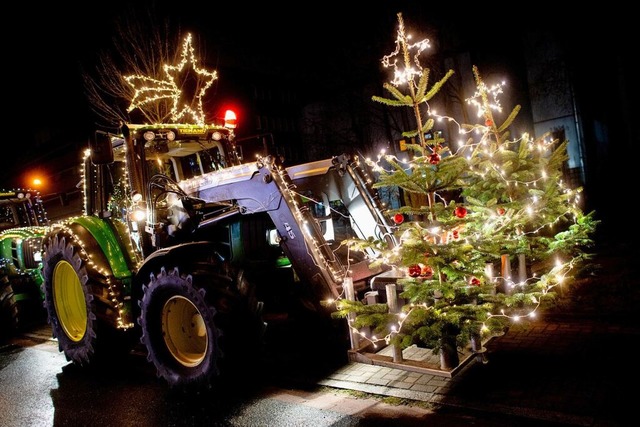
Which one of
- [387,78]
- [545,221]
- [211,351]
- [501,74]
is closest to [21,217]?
[211,351]

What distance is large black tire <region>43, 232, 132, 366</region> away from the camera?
5.93 m

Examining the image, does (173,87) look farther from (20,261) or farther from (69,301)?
(69,301)

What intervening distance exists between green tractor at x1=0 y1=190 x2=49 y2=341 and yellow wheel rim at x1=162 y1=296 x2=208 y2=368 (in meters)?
5.16

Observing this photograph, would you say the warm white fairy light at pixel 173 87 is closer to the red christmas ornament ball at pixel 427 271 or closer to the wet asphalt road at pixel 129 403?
the wet asphalt road at pixel 129 403

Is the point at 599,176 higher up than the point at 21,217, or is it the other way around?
the point at 21,217

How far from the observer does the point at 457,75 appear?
70.4ft

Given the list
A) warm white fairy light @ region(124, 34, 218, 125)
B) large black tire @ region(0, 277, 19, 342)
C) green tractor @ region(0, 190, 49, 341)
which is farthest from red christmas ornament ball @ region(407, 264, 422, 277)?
large black tire @ region(0, 277, 19, 342)

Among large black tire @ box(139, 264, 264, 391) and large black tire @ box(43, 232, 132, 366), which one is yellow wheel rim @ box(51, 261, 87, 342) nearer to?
large black tire @ box(43, 232, 132, 366)

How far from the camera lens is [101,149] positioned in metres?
5.46

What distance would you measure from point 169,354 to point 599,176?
2117 centimetres

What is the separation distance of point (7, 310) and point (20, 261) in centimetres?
132

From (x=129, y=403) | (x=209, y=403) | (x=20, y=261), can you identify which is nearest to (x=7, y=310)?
(x=20, y=261)

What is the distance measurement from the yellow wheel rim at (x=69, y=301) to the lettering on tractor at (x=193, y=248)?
18 millimetres

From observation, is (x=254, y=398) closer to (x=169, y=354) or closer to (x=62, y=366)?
(x=169, y=354)
